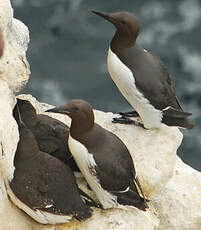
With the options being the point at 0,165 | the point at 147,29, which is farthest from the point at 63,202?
the point at 147,29

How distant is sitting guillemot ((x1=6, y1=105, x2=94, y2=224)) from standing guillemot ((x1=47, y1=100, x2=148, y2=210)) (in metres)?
0.31

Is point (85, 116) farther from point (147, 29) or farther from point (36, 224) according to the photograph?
point (147, 29)

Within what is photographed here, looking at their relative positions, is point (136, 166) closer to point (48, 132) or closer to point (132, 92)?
point (132, 92)

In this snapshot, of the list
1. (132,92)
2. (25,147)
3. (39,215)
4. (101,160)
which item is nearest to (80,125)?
(101,160)

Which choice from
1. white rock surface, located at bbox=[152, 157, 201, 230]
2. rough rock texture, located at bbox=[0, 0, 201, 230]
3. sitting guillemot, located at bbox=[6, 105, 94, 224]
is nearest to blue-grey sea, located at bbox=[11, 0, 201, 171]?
white rock surface, located at bbox=[152, 157, 201, 230]

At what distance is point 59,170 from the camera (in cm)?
764

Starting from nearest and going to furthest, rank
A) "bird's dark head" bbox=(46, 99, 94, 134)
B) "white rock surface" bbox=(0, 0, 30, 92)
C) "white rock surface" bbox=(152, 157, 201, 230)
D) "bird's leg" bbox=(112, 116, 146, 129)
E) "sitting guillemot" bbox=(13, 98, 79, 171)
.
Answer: "bird's dark head" bbox=(46, 99, 94, 134) < "white rock surface" bbox=(0, 0, 30, 92) < "sitting guillemot" bbox=(13, 98, 79, 171) < "bird's leg" bbox=(112, 116, 146, 129) < "white rock surface" bbox=(152, 157, 201, 230)

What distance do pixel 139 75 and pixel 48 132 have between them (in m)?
1.52

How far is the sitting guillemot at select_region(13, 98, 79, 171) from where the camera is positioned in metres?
8.12

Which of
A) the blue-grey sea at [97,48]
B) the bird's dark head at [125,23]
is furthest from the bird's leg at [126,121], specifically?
the blue-grey sea at [97,48]

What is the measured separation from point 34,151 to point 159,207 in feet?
9.62

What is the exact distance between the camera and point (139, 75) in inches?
355

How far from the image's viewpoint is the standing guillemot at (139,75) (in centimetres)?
898

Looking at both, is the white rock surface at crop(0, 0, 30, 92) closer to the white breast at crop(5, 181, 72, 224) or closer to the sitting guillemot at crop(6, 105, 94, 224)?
the sitting guillemot at crop(6, 105, 94, 224)
